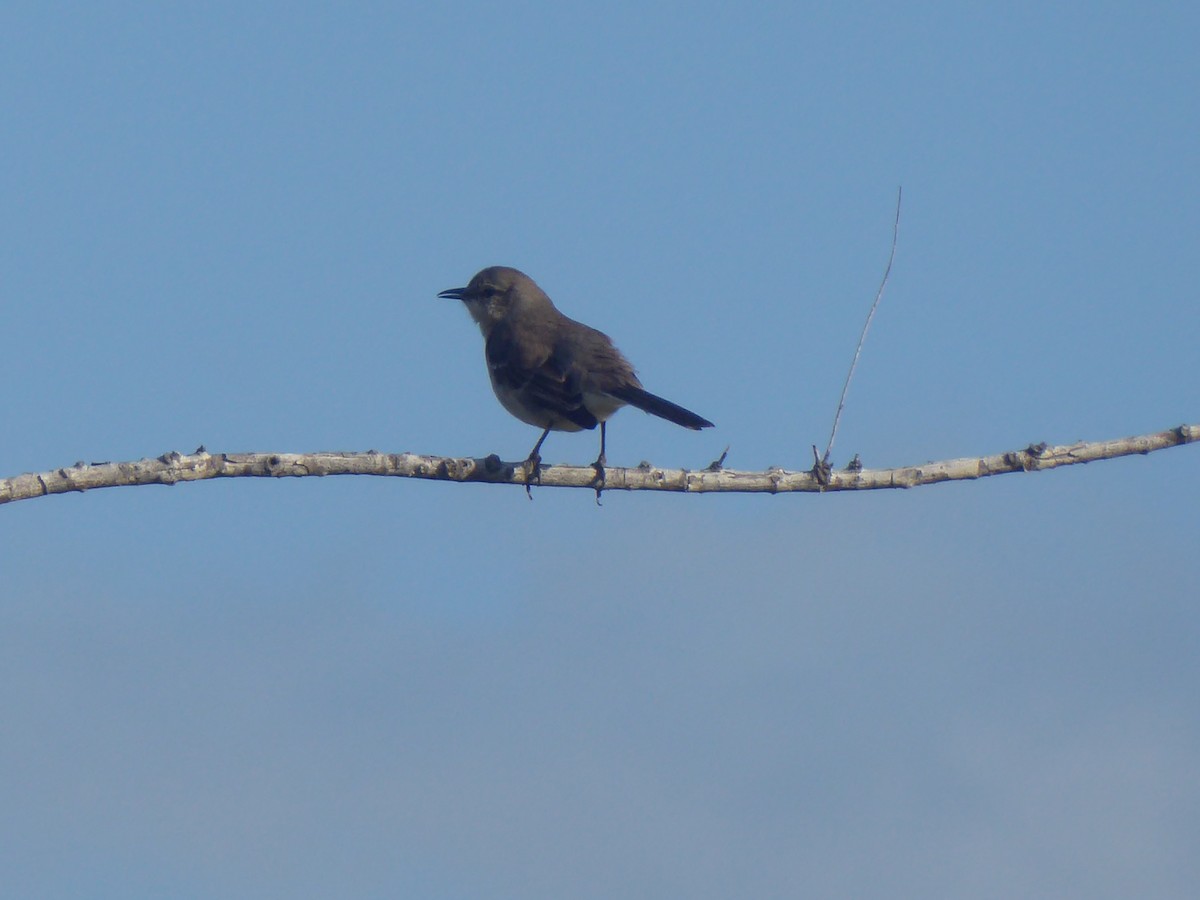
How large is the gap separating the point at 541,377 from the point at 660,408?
4.28 feet

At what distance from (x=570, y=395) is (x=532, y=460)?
117 centimetres

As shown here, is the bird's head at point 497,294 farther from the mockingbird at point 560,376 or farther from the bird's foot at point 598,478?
the bird's foot at point 598,478

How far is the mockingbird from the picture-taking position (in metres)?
10.1

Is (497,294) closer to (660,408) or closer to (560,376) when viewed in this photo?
(560,376)

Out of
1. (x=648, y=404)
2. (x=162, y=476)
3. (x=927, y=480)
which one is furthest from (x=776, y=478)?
(x=162, y=476)

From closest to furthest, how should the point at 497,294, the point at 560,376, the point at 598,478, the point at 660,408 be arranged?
the point at 598,478, the point at 660,408, the point at 560,376, the point at 497,294

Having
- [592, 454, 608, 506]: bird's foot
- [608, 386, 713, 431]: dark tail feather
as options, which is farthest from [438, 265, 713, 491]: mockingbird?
[592, 454, 608, 506]: bird's foot

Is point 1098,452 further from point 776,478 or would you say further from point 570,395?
point 570,395

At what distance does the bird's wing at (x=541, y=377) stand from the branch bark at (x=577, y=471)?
1.76 metres

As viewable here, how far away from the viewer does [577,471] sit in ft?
27.8

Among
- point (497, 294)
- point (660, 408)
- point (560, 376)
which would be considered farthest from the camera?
point (497, 294)

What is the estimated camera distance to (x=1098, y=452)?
24.4 ft

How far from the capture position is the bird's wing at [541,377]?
1023cm

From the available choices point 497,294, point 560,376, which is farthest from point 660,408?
point 497,294
